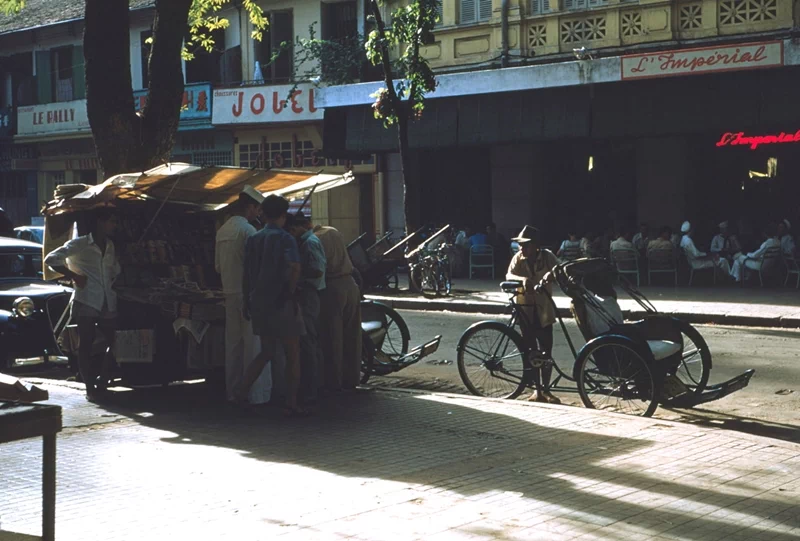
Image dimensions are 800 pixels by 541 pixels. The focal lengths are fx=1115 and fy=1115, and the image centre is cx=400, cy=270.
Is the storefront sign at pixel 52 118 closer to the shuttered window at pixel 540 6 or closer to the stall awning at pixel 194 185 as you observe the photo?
the shuttered window at pixel 540 6

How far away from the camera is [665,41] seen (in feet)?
74.7

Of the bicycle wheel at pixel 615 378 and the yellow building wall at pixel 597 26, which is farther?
the yellow building wall at pixel 597 26

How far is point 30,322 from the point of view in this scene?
12.0 metres

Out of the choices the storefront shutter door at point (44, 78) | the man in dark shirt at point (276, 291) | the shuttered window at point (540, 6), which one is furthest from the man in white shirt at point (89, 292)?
the storefront shutter door at point (44, 78)

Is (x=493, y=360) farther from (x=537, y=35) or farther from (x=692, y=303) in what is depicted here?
(x=537, y=35)

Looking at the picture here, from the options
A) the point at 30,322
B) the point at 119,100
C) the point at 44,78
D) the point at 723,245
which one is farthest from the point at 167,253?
the point at 44,78

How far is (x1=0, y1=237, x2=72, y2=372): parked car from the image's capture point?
11.9 metres

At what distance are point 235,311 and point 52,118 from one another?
29.9m

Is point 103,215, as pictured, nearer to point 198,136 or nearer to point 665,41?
point 665,41

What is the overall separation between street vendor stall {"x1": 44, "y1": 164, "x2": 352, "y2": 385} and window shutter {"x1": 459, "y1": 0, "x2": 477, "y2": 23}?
52.9ft

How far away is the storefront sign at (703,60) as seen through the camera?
68.1ft

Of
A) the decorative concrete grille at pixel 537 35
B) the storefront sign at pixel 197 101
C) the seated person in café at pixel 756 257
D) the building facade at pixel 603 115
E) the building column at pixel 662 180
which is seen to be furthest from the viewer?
the storefront sign at pixel 197 101

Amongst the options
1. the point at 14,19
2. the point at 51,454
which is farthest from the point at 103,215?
the point at 14,19

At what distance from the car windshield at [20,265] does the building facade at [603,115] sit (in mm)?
13059
